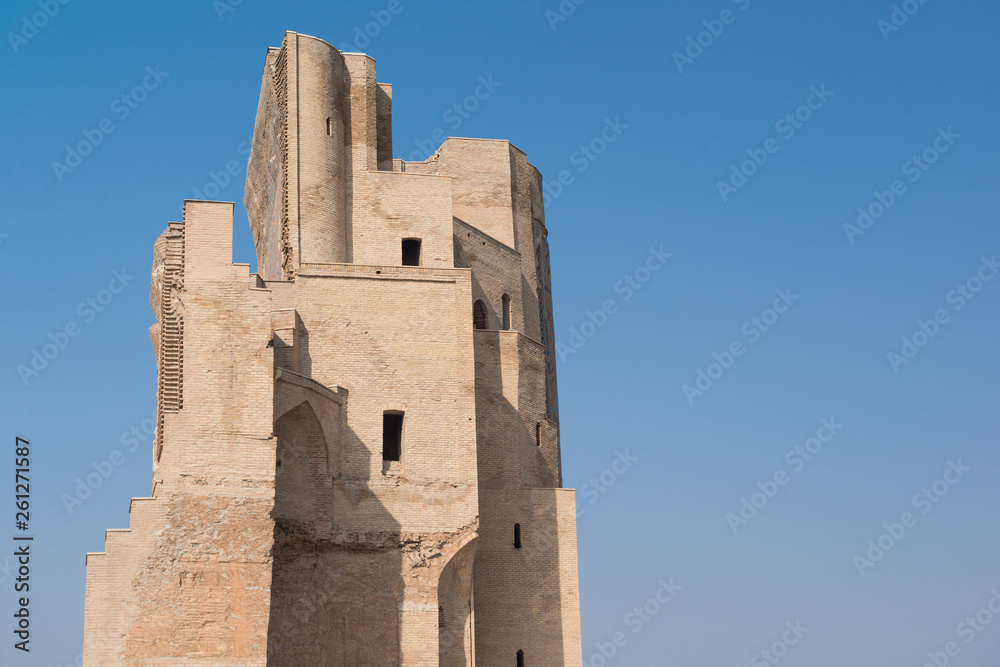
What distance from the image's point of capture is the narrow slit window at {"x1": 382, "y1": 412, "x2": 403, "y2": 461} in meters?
32.8

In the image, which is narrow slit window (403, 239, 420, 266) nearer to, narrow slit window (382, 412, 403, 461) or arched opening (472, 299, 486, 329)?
arched opening (472, 299, 486, 329)

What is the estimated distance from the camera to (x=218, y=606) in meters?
27.0

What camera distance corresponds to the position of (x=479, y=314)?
122 feet

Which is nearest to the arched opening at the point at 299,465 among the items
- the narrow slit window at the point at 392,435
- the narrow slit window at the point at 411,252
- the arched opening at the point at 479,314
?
the narrow slit window at the point at 392,435

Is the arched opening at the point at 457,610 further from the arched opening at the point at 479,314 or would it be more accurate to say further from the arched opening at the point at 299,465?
the arched opening at the point at 479,314

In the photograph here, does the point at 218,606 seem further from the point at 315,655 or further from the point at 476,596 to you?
the point at 476,596

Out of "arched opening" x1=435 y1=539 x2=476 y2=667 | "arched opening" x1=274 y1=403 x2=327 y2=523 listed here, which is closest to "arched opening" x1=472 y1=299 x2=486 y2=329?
"arched opening" x1=435 y1=539 x2=476 y2=667

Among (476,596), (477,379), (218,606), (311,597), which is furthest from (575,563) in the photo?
(218,606)

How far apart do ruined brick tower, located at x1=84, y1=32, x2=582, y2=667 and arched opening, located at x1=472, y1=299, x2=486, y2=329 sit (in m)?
0.06

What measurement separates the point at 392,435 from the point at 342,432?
1.61 meters

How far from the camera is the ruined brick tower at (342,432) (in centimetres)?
2723

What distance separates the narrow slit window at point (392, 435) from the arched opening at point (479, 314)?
4377 mm

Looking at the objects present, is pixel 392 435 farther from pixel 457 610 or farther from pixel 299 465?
pixel 457 610

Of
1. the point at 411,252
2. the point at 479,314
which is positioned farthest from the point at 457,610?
the point at 411,252
